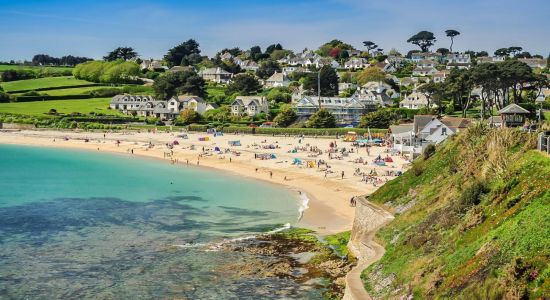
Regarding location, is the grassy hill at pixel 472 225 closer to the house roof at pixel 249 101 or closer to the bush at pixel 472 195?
the bush at pixel 472 195

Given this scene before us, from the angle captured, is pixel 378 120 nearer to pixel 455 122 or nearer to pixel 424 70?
pixel 455 122

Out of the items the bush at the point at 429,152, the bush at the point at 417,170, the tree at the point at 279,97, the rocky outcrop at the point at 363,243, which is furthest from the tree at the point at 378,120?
the bush at the point at 417,170

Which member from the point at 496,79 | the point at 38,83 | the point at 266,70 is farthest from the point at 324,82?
the point at 38,83

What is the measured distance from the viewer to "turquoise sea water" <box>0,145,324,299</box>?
22438 millimetres

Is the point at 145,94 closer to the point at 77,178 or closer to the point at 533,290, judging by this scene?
the point at 77,178

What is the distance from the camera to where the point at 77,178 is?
53.4 m

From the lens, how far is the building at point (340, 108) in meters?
89.4

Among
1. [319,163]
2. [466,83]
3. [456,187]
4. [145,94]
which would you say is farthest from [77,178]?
[145,94]

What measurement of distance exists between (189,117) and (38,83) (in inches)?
2366

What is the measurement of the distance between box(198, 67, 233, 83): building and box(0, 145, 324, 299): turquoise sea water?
267 feet

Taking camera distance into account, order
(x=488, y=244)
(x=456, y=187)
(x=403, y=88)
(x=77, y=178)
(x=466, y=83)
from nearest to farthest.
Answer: (x=488, y=244), (x=456, y=187), (x=77, y=178), (x=466, y=83), (x=403, y=88)

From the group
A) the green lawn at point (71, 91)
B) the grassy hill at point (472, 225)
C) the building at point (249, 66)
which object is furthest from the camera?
the building at point (249, 66)

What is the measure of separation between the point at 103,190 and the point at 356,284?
106 ft

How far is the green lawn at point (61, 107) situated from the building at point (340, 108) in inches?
1369
